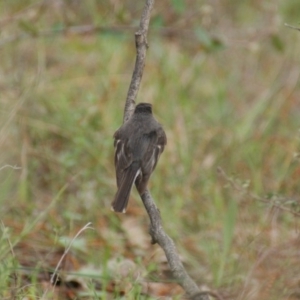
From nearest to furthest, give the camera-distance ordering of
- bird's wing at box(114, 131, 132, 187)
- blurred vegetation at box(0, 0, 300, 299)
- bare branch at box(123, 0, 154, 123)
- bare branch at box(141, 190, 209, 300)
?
bare branch at box(141, 190, 209, 300) → bare branch at box(123, 0, 154, 123) → bird's wing at box(114, 131, 132, 187) → blurred vegetation at box(0, 0, 300, 299)

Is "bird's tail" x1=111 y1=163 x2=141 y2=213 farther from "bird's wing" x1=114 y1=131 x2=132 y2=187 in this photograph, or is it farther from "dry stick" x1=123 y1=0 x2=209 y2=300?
"dry stick" x1=123 y1=0 x2=209 y2=300

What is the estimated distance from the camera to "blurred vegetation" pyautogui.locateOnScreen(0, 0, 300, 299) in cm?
597

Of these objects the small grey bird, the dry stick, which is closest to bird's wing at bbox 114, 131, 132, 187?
the small grey bird

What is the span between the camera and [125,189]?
490 cm

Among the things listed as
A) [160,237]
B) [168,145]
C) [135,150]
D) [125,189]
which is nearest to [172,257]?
[160,237]

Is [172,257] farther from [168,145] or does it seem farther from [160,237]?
[168,145]

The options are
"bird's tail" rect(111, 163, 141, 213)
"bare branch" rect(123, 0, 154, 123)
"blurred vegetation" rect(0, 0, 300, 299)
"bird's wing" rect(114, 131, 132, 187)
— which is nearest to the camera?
"bare branch" rect(123, 0, 154, 123)

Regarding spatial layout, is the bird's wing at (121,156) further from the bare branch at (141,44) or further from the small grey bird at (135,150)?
the bare branch at (141,44)


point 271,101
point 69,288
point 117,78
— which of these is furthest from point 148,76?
point 69,288

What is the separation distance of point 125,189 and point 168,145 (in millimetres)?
2880

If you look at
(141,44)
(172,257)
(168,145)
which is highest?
(141,44)

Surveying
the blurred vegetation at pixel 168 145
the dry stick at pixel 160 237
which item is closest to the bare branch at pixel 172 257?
the dry stick at pixel 160 237

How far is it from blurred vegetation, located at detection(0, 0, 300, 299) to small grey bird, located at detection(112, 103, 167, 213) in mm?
400

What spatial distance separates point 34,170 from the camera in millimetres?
7293
